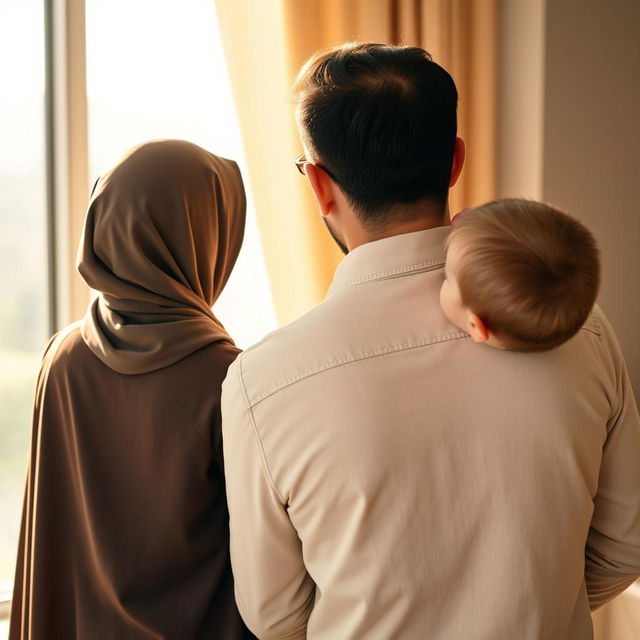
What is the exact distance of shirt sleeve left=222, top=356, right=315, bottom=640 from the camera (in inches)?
35.7

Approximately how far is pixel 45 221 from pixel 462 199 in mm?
1226

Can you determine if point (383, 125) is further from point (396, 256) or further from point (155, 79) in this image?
point (155, 79)

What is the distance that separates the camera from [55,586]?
4.16 ft

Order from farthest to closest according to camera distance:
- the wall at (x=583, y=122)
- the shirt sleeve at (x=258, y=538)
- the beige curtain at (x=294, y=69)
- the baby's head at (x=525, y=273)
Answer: the wall at (x=583, y=122) < the beige curtain at (x=294, y=69) < the shirt sleeve at (x=258, y=538) < the baby's head at (x=525, y=273)

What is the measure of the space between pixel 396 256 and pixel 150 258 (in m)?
0.51

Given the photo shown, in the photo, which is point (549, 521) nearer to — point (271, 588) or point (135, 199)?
point (271, 588)

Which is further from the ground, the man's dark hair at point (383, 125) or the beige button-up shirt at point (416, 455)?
the man's dark hair at point (383, 125)

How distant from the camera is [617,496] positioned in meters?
1.04

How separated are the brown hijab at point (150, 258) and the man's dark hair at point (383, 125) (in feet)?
1.31

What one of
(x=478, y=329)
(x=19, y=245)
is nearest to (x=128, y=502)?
(x=478, y=329)

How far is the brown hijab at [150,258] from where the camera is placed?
47.3 inches

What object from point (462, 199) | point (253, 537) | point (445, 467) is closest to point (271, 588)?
point (253, 537)

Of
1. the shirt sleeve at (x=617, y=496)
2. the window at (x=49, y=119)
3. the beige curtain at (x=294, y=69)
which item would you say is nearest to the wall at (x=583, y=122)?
the beige curtain at (x=294, y=69)

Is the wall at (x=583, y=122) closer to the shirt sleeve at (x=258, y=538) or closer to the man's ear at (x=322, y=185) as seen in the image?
the man's ear at (x=322, y=185)
